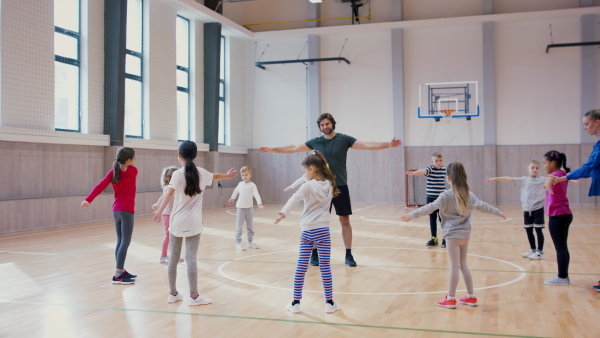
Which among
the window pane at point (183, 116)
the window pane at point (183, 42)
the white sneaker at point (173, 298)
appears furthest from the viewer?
the window pane at point (183, 42)

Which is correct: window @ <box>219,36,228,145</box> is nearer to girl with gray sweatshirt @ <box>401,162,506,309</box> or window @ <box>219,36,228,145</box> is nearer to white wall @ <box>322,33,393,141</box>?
white wall @ <box>322,33,393,141</box>

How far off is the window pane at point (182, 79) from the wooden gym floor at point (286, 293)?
9.00m

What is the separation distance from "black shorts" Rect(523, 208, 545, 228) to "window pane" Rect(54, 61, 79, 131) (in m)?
10.5

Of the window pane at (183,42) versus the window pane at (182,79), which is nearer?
the window pane at (182,79)

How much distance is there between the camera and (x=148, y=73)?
15.3 m

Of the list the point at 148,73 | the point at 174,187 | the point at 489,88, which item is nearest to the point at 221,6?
the point at 148,73

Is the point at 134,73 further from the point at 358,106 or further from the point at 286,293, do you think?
the point at 286,293

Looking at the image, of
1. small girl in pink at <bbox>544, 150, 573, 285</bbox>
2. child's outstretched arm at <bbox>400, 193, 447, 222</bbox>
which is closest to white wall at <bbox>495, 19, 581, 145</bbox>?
small girl in pink at <bbox>544, 150, 573, 285</bbox>

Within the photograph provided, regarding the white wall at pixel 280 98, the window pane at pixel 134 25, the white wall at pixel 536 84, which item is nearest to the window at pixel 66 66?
the window pane at pixel 134 25

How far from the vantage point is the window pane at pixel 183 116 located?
56.4 feet

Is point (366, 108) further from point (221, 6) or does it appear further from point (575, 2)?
point (575, 2)

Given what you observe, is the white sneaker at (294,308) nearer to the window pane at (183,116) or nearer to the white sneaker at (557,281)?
the white sneaker at (557,281)

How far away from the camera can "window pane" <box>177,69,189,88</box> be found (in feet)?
56.7

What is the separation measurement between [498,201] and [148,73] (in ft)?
41.5
